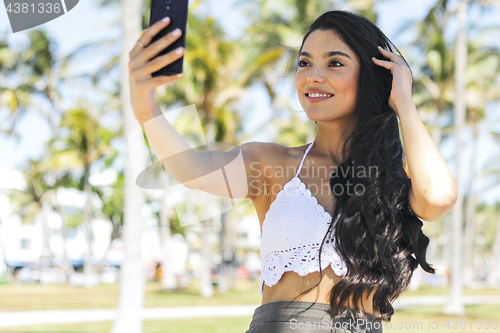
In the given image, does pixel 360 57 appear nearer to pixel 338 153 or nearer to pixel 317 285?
pixel 338 153

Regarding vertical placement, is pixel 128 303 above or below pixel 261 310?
below

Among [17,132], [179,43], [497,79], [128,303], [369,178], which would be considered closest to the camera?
[179,43]

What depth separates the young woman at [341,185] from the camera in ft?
4.64

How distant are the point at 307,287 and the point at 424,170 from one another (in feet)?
1.47

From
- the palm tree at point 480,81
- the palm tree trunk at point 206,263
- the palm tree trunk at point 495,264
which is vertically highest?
the palm tree at point 480,81

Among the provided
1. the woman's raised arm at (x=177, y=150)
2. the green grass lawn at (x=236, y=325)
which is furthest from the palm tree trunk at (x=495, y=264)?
the woman's raised arm at (x=177, y=150)

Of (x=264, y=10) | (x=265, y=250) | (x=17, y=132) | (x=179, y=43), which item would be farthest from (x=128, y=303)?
(x=17, y=132)

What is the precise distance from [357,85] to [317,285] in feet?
2.04

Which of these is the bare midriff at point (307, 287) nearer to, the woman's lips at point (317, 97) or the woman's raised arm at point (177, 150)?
the woman's raised arm at point (177, 150)

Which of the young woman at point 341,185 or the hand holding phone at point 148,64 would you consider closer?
the hand holding phone at point 148,64

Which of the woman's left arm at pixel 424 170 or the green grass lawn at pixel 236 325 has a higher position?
the woman's left arm at pixel 424 170

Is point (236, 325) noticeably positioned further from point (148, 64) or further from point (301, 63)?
point (148, 64)

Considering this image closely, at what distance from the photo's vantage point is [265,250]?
156cm

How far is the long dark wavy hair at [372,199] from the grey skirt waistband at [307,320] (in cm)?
2
